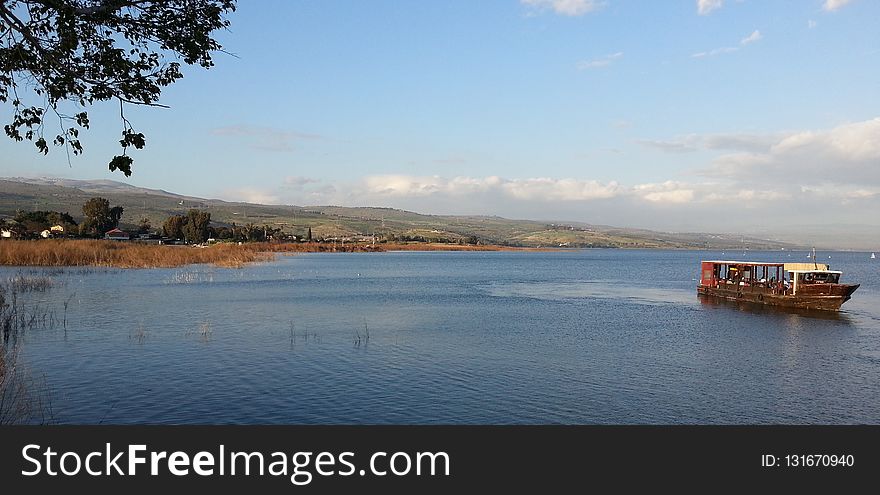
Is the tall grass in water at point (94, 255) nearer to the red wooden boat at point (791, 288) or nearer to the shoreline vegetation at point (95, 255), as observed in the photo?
the shoreline vegetation at point (95, 255)

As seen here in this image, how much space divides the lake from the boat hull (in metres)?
1.78

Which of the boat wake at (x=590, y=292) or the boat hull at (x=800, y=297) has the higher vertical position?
the boat hull at (x=800, y=297)

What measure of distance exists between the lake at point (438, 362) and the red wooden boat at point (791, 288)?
225cm

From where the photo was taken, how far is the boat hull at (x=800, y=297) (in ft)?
187

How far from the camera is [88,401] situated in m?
21.9

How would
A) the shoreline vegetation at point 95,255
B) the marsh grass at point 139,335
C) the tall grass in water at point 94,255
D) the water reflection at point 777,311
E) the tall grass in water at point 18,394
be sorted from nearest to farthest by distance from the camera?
the tall grass in water at point 18,394
the marsh grass at point 139,335
the water reflection at point 777,311
the tall grass in water at point 94,255
the shoreline vegetation at point 95,255

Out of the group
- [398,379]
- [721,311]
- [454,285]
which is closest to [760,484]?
[398,379]

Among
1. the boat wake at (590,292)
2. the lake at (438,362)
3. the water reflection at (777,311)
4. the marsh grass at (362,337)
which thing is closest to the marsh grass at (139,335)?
the lake at (438,362)

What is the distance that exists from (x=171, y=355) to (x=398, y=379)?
1096cm

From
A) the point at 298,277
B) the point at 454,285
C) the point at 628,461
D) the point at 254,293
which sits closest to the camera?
the point at 628,461

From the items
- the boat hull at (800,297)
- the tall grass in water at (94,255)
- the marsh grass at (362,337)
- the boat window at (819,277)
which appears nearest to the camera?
the marsh grass at (362,337)

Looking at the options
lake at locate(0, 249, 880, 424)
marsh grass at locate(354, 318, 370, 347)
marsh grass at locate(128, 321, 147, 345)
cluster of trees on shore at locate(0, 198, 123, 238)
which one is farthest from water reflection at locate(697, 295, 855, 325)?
cluster of trees on shore at locate(0, 198, 123, 238)

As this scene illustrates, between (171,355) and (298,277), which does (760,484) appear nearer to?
(171,355)

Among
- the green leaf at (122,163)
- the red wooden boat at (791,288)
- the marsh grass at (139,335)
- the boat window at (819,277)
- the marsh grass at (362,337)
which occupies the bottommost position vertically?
the marsh grass at (139,335)
